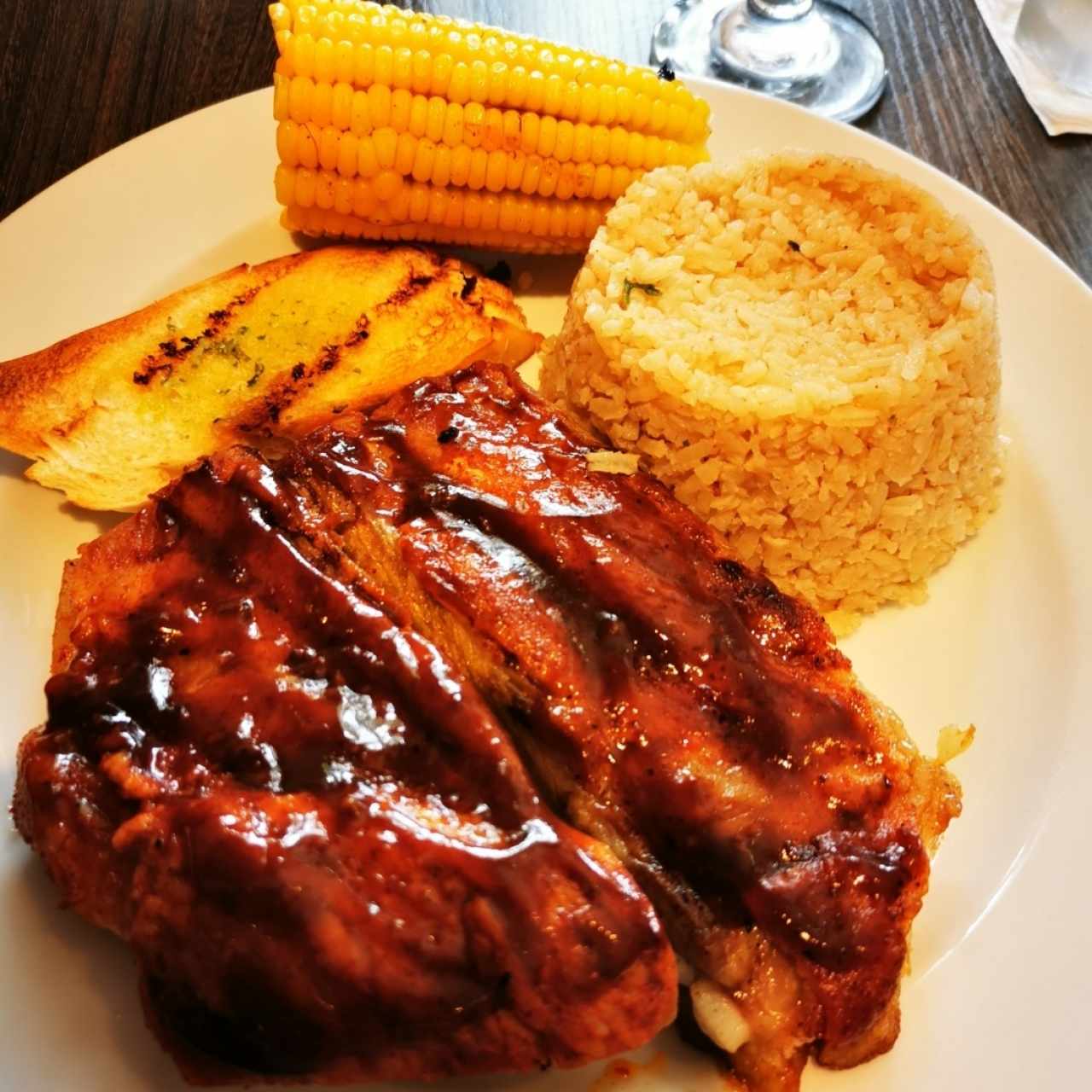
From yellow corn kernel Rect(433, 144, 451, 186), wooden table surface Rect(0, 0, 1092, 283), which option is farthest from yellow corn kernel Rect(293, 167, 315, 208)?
wooden table surface Rect(0, 0, 1092, 283)

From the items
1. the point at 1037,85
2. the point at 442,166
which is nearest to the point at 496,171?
the point at 442,166

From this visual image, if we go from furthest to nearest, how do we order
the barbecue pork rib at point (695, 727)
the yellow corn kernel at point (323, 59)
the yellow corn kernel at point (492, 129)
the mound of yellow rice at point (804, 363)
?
1. the yellow corn kernel at point (492, 129)
2. the yellow corn kernel at point (323, 59)
3. the mound of yellow rice at point (804, 363)
4. the barbecue pork rib at point (695, 727)

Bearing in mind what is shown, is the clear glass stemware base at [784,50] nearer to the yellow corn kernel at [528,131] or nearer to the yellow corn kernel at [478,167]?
the yellow corn kernel at [528,131]

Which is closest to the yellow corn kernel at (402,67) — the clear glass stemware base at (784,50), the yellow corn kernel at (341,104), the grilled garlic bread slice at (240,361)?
the yellow corn kernel at (341,104)

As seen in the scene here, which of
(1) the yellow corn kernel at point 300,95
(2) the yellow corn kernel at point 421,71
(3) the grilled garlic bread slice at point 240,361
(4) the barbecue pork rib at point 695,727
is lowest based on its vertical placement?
(3) the grilled garlic bread slice at point 240,361

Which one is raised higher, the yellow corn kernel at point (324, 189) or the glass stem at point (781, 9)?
the glass stem at point (781, 9)

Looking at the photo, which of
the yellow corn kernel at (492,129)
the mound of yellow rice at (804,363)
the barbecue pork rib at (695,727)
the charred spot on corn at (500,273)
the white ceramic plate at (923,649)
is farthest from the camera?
the charred spot on corn at (500,273)

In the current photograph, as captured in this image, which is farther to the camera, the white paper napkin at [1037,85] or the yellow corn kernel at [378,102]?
the white paper napkin at [1037,85]

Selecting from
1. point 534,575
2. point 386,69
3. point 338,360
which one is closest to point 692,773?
point 534,575

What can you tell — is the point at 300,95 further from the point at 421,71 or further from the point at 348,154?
the point at 421,71
